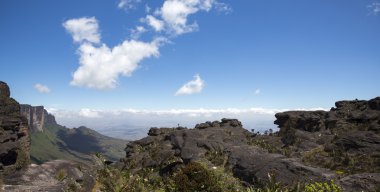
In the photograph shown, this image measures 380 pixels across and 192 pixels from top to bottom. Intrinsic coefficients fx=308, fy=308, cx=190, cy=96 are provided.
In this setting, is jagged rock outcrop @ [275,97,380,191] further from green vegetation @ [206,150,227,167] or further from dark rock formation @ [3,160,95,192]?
dark rock formation @ [3,160,95,192]

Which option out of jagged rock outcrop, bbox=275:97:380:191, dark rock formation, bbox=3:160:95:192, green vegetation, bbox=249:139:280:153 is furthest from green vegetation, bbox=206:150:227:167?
dark rock formation, bbox=3:160:95:192

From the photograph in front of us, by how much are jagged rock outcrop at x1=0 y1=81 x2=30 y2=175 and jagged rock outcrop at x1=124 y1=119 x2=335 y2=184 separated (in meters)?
34.4

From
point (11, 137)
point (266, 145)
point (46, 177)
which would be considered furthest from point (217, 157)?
point (11, 137)

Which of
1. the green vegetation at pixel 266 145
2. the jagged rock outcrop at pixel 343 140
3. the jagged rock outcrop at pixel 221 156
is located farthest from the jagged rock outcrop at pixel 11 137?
the jagged rock outcrop at pixel 343 140

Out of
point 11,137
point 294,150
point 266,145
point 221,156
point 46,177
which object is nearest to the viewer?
point 221,156

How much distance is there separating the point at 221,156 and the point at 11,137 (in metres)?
64.9

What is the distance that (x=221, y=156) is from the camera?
27328 mm

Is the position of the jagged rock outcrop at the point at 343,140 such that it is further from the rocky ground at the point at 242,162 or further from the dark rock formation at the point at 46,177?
the dark rock formation at the point at 46,177

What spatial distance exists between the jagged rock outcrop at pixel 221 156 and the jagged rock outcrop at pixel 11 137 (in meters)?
34.4

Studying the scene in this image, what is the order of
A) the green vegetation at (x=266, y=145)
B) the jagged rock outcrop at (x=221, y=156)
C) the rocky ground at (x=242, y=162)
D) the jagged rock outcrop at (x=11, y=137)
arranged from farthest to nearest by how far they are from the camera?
the jagged rock outcrop at (x=11, y=137), the green vegetation at (x=266, y=145), the jagged rock outcrop at (x=221, y=156), the rocky ground at (x=242, y=162)

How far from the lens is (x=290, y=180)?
1938 centimetres

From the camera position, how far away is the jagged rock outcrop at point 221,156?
2031 centimetres

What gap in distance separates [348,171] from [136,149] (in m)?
24.8

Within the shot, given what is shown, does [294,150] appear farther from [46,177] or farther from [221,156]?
[46,177]
